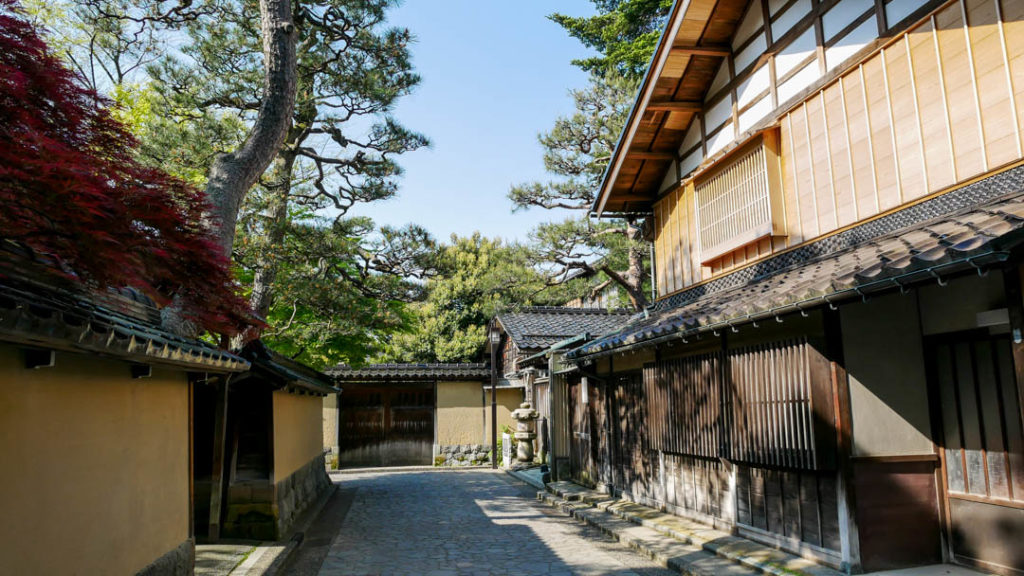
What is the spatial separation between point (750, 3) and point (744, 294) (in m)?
5.10

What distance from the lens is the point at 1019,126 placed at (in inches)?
233

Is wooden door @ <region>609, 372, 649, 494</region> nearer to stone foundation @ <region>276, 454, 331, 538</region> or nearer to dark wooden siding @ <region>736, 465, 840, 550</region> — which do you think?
dark wooden siding @ <region>736, 465, 840, 550</region>

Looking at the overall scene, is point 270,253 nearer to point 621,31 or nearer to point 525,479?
point 525,479

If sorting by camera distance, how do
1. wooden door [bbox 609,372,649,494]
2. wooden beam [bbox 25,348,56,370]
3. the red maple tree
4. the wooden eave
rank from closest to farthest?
the red maple tree
wooden beam [bbox 25,348,56,370]
the wooden eave
wooden door [bbox 609,372,649,494]

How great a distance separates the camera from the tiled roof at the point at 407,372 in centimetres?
2445

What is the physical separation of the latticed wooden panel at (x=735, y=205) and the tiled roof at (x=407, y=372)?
51.8 feet

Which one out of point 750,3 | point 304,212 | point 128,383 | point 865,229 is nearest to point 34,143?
point 128,383

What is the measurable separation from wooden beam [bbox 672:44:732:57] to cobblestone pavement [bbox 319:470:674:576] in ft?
26.8

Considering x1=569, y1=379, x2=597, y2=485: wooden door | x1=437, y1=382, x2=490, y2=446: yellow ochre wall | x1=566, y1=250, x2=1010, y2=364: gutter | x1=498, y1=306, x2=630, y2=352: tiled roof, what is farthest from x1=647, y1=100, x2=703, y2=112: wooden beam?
x1=437, y1=382, x2=490, y2=446: yellow ochre wall

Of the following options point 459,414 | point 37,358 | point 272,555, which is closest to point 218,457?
point 272,555

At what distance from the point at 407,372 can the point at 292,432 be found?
40.7 ft

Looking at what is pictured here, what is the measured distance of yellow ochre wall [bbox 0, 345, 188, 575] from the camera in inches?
164

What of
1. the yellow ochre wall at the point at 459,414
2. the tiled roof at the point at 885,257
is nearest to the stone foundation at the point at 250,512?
the tiled roof at the point at 885,257

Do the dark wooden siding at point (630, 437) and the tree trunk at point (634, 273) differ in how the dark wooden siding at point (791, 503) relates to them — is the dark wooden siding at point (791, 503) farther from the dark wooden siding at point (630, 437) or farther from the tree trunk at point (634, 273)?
the tree trunk at point (634, 273)
